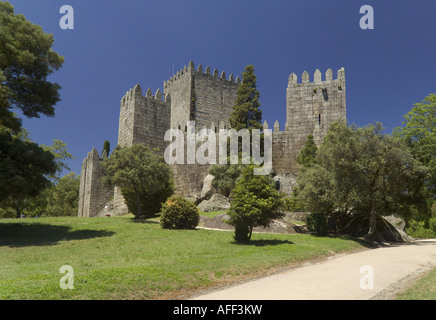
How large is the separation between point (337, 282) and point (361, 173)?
43.1 ft

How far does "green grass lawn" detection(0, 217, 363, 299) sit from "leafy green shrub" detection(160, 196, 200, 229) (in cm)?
120

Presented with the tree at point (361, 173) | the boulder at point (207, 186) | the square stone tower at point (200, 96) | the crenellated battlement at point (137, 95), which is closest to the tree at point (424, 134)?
the tree at point (361, 173)

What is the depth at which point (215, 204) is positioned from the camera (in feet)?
103

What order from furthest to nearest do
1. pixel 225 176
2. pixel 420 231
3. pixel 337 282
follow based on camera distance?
pixel 420 231
pixel 225 176
pixel 337 282

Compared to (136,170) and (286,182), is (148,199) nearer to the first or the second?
(136,170)

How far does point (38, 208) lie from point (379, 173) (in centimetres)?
4704

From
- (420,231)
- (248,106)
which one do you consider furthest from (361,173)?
(420,231)

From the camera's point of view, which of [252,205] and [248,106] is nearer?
[252,205]

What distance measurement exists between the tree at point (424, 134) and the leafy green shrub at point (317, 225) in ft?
29.0

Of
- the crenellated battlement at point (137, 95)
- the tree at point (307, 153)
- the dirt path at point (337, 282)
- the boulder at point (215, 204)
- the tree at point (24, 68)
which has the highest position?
the crenellated battlement at point (137, 95)

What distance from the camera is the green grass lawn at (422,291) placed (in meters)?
8.42

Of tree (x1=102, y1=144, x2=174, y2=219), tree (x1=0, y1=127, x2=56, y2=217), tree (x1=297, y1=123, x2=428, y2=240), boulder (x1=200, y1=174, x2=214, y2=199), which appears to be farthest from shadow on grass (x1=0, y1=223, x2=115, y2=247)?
boulder (x1=200, y1=174, x2=214, y2=199)

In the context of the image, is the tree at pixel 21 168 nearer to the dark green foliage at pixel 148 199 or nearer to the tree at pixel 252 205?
the dark green foliage at pixel 148 199
